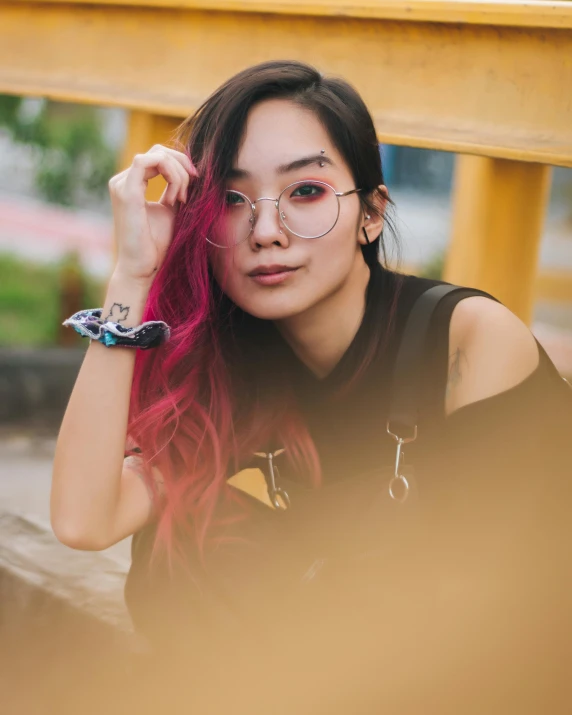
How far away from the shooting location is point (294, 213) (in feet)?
5.84

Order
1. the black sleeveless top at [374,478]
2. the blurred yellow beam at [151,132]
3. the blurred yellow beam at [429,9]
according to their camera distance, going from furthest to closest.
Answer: the blurred yellow beam at [151,132], the black sleeveless top at [374,478], the blurred yellow beam at [429,9]

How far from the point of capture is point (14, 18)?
2428 mm

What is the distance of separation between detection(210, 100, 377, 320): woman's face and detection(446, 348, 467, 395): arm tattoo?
273mm

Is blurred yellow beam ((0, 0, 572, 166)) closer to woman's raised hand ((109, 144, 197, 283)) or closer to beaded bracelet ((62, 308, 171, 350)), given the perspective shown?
woman's raised hand ((109, 144, 197, 283))

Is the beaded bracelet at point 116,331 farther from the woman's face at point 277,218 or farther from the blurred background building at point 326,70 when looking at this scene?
the blurred background building at point 326,70

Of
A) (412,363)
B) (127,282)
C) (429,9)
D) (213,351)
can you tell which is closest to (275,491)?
(213,351)

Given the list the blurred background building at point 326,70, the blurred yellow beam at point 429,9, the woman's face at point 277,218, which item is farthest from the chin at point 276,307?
the blurred yellow beam at point 429,9

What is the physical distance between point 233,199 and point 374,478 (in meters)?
0.61

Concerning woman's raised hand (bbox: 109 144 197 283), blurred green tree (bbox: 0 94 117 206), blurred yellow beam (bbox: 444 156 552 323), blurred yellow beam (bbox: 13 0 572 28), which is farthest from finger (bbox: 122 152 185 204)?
blurred green tree (bbox: 0 94 117 206)

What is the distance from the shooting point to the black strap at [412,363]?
6.01 feet

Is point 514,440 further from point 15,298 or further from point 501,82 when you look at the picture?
point 15,298

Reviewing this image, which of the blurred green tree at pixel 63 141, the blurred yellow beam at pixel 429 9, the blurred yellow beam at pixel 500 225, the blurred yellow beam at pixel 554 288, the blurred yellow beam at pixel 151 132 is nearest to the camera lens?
the blurred yellow beam at pixel 429 9

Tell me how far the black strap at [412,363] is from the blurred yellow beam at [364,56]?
303 millimetres

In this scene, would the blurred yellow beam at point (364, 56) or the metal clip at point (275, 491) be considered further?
the metal clip at point (275, 491)
